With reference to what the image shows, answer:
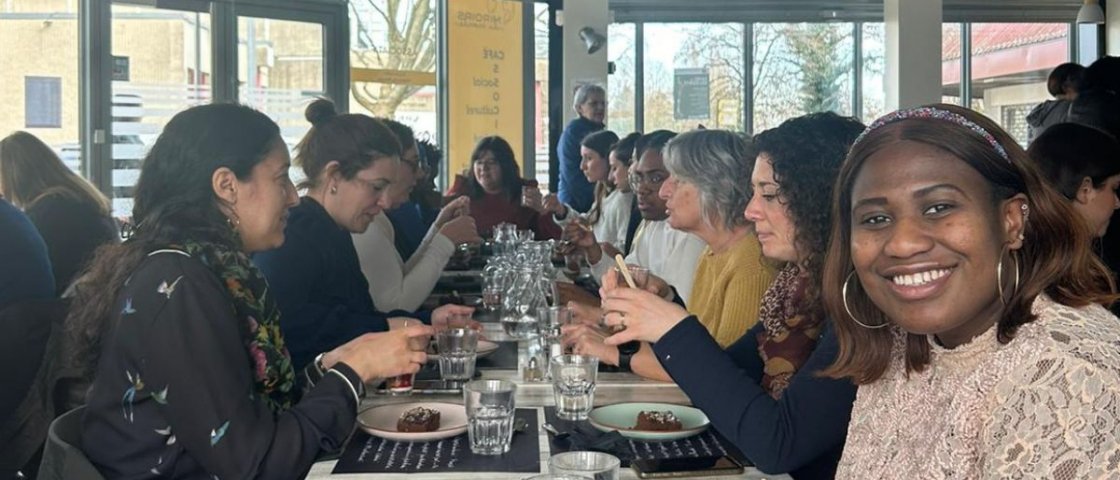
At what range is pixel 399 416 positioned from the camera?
2.11 metres

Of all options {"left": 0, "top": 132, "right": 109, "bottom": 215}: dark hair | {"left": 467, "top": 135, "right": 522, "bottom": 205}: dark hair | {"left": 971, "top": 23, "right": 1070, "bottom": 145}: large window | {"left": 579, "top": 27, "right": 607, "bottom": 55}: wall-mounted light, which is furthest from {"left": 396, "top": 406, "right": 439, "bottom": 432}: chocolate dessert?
{"left": 971, "top": 23, "right": 1070, "bottom": 145}: large window

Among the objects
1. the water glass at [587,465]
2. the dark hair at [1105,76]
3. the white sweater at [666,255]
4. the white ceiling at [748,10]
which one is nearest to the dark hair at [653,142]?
the white sweater at [666,255]

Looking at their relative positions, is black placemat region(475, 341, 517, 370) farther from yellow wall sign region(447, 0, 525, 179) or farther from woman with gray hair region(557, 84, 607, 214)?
yellow wall sign region(447, 0, 525, 179)

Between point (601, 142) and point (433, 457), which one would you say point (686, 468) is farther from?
point (601, 142)

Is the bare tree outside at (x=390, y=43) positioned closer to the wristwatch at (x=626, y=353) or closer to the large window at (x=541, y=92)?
the large window at (x=541, y=92)

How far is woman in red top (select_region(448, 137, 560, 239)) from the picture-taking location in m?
A: 6.63

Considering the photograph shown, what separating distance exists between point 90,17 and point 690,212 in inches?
187

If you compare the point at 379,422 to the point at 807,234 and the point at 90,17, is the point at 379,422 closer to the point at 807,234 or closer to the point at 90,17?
the point at 807,234

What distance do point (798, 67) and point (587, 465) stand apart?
29.8ft

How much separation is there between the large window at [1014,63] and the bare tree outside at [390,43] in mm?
5619

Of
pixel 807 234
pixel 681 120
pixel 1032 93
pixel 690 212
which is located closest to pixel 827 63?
pixel 681 120

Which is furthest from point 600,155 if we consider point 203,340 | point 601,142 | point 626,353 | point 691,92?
point 203,340

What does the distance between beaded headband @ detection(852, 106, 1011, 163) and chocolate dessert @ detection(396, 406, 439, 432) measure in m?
0.99

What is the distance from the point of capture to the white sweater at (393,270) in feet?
13.1
